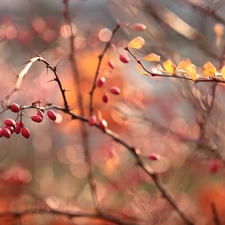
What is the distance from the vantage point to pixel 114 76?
7.18 ft

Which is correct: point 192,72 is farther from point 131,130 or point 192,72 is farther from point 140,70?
point 131,130

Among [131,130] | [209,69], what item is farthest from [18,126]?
[131,130]

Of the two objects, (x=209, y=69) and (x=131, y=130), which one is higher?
(x=209, y=69)

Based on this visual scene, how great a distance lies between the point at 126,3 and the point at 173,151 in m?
0.73

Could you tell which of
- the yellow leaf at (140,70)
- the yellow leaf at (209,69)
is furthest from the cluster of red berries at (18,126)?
the yellow leaf at (209,69)

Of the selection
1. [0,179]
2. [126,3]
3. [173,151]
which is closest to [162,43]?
[126,3]

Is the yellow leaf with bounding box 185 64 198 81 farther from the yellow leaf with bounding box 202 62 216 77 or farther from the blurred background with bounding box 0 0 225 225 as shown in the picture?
the blurred background with bounding box 0 0 225 225

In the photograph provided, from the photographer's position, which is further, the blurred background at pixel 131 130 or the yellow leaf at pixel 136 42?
the blurred background at pixel 131 130

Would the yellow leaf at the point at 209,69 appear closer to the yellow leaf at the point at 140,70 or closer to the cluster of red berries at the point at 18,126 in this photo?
the yellow leaf at the point at 140,70

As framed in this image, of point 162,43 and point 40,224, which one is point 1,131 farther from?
point 40,224

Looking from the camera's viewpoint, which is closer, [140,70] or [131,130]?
[140,70]

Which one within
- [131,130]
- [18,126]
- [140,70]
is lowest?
[131,130]

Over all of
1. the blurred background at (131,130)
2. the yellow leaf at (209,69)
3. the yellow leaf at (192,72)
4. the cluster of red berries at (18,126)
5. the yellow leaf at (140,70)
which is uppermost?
the yellow leaf at (209,69)

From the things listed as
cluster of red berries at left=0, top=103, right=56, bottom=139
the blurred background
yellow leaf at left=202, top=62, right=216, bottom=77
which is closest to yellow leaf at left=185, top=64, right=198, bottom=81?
yellow leaf at left=202, top=62, right=216, bottom=77
